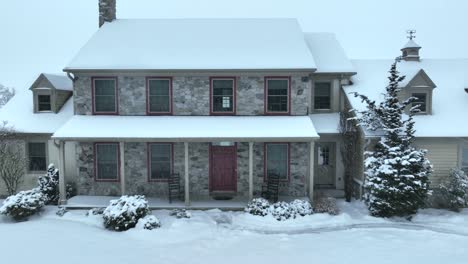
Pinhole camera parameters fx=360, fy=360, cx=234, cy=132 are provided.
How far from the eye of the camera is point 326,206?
1365cm

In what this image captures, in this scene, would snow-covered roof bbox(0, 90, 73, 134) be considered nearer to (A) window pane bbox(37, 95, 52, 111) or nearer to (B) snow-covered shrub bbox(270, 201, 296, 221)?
(A) window pane bbox(37, 95, 52, 111)

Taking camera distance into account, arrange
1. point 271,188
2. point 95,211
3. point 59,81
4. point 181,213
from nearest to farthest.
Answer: point 181,213 < point 95,211 < point 271,188 < point 59,81

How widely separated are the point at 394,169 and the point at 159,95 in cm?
992

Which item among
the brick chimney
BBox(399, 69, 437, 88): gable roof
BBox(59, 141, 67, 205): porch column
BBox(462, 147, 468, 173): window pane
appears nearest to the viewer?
BBox(59, 141, 67, 205): porch column

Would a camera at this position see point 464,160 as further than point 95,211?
Yes

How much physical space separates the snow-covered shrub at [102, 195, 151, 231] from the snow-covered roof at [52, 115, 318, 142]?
2.61m

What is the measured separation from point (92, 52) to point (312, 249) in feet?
41.0

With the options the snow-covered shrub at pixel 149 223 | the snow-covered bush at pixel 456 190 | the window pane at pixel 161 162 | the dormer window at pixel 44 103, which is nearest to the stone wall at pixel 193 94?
the window pane at pixel 161 162

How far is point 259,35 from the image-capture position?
17422 millimetres

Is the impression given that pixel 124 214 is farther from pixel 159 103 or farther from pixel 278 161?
pixel 278 161

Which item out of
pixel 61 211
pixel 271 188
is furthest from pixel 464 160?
pixel 61 211

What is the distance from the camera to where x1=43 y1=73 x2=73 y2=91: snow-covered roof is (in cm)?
1681

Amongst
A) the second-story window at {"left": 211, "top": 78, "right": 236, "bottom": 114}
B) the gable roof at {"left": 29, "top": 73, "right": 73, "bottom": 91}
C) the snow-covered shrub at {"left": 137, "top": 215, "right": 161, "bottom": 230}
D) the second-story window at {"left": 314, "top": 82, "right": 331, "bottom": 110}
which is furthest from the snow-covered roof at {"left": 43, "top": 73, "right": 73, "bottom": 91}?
the second-story window at {"left": 314, "top": 82, "right": 331, "bottom": 110}

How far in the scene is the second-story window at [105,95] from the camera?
1572 centimetres
